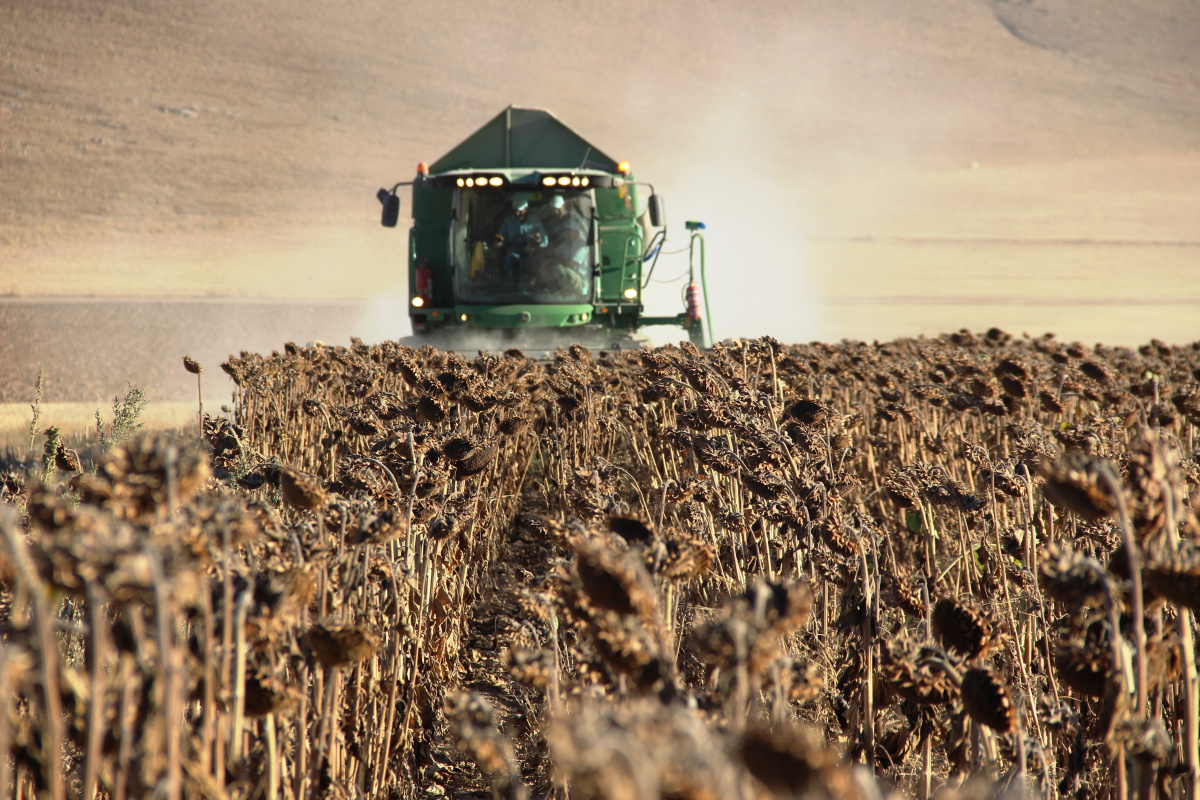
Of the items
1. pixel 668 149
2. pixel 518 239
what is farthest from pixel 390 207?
pixel 668 149

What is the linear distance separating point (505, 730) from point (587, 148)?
9.58m

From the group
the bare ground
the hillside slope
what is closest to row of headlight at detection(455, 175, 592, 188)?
the bare ground

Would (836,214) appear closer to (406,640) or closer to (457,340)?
(457,340)

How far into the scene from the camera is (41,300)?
1420 inches

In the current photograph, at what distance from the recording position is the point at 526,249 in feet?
32.7

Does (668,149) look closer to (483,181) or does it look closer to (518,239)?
(518,239)

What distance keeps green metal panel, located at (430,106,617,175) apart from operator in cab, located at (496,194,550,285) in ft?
7.05

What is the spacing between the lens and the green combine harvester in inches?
376

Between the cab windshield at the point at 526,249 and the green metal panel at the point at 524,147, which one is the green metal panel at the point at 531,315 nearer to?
the cab windshield at the point at 526,249

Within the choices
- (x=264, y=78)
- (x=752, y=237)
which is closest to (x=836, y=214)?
(x=752, y=237)

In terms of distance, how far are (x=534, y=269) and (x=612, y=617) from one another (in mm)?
8834

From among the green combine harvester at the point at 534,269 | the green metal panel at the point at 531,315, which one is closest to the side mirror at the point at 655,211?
the green combine harvester at the point at 534,269

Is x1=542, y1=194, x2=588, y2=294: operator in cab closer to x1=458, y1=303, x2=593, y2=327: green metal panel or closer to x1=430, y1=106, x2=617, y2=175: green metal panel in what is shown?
x1=458, y1=303, x2=593, y2=327: green metal panel

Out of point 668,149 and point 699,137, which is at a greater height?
point 699,137
